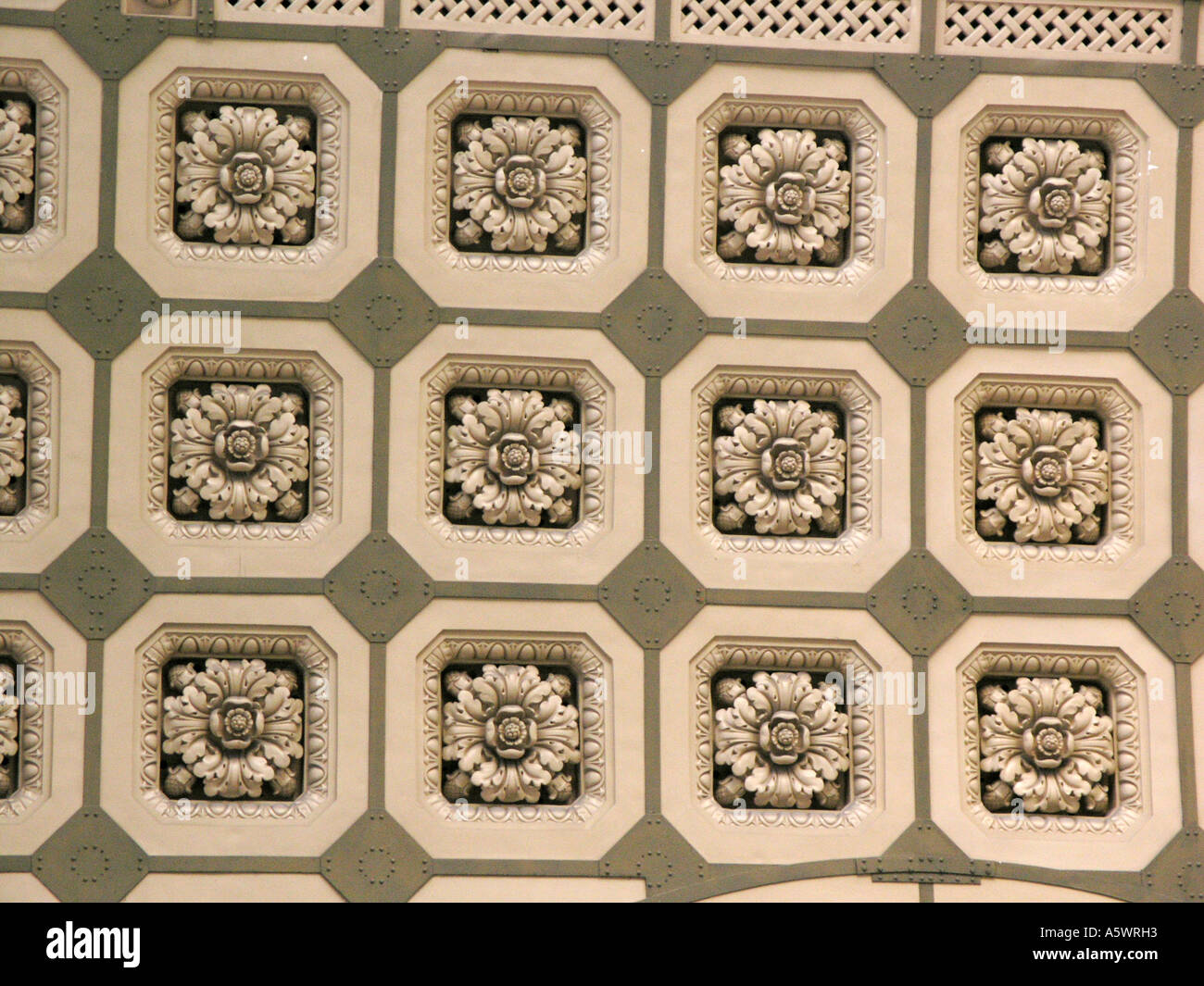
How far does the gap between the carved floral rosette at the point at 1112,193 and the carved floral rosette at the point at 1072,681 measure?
176cm

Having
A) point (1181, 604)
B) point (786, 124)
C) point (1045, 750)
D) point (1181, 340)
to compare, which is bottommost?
point (1045, 750)

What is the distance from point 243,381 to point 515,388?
129cm

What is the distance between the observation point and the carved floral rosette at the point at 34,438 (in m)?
9.25

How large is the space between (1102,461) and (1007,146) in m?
1.59

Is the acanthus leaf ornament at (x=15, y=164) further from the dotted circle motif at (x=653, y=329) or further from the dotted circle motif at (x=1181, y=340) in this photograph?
the dotted circle motif at (x=1181, y=340)

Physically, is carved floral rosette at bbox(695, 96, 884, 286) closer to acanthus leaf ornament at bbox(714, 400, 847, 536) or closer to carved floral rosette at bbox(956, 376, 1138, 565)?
acanthus leaf ornament at bbox(714, 400, 847, 536)

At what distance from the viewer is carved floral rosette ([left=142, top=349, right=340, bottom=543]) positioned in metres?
9.34

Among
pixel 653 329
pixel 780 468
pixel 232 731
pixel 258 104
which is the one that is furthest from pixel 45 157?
pixel 780 468

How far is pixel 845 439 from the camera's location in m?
9.68

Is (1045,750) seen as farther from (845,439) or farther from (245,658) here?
(245,658)

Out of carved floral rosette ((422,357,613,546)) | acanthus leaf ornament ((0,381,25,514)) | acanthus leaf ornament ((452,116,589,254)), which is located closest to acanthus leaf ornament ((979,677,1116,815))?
carved floral rosette ((422,357,613,546))

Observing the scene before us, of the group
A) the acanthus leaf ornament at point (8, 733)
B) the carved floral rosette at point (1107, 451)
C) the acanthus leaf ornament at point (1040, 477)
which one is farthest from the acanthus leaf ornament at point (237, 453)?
the acanthus leaf ornament at point (1040, 477)

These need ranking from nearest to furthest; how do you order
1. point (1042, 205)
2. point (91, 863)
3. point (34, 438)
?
point (91, 863) < point (34, 438) < point (1042, 205)

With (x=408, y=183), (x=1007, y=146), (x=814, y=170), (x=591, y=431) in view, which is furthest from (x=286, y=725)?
(x=1007, y=146)
